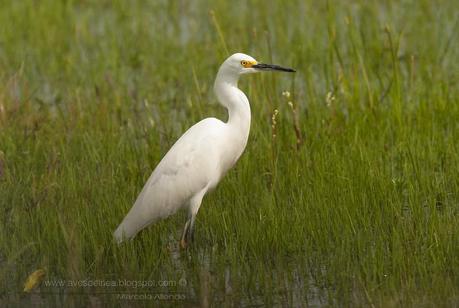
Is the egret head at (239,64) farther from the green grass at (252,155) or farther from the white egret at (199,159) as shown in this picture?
the green grass at (252,155)

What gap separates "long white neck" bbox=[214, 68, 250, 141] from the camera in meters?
5.46

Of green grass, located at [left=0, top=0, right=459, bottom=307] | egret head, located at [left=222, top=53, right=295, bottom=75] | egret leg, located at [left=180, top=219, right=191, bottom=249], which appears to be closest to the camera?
green grass, located at [left=0, top=0, right=459, bottom=307]

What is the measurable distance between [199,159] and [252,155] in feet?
3.14

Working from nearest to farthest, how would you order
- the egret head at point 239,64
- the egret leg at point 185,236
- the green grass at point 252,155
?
the green grass at point 252,155 → the egret leg at point 185,236 → the egret head at point 239,64

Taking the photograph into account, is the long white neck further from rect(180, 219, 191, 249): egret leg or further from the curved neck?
rect(180, 219, 191, 249): egret leg

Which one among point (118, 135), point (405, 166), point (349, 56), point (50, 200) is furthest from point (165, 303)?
point (349, 56)

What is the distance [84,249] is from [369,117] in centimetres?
265

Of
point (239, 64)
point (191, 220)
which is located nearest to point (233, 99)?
point (239, 64)

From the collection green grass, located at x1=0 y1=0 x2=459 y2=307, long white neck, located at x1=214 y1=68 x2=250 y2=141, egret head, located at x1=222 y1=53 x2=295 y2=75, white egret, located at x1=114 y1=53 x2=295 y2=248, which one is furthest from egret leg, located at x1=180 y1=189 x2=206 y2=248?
egret head, located at x1=222 y1=53 x2=295 y2=75

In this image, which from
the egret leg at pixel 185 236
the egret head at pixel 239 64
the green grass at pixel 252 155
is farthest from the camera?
the egret head at pixel 239 64

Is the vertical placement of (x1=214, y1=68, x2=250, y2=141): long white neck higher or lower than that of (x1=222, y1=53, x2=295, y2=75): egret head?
lower

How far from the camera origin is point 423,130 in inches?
262

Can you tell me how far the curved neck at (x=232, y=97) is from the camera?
5.46m

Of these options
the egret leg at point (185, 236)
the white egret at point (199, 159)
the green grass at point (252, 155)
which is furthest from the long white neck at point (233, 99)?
the egret leg at point (185, 236)
